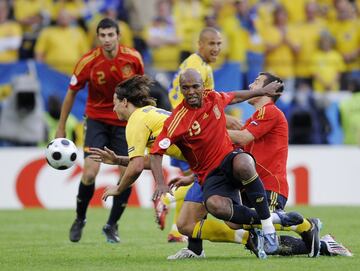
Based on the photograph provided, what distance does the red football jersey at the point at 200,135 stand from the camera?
28.3 feet

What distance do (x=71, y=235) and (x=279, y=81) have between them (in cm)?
330

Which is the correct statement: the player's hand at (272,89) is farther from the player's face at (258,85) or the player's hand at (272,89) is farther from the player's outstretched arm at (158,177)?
the player's outstretched arm at (158,177)

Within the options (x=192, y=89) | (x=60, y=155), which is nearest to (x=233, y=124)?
(x=192, y=89)

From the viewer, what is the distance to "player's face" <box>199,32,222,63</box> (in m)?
11.5

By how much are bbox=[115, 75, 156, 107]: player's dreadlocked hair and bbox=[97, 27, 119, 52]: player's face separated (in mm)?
1998

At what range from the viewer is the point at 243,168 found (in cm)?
855

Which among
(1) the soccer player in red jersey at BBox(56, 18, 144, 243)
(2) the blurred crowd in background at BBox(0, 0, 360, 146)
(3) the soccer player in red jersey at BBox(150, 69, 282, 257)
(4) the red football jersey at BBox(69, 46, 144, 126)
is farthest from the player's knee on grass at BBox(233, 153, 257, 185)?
(2) the blurred crowd in background at BBox(0, 0, 360, 146)

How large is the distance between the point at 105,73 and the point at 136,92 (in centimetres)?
212

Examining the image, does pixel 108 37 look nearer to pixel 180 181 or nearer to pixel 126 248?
pixel 126 248

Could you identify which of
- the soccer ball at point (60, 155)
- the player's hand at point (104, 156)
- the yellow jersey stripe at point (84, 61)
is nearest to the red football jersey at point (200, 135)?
the player's hand at point (104, 156)

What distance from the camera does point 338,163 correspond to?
58.2 ft

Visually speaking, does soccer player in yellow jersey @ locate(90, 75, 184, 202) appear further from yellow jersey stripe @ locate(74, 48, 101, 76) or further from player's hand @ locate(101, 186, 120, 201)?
yellow jersey stripe @ locate(74, 48, 101, 76)

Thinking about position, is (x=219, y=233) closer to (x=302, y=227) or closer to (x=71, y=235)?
(x=302, y=227)

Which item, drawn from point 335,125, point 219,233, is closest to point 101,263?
point 219,233
